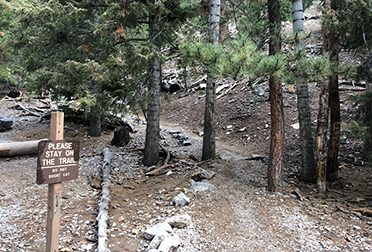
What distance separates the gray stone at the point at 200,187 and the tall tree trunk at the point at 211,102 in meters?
2.10

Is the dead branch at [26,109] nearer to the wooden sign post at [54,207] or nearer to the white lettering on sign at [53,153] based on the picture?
the wooden sign post at [54,207]

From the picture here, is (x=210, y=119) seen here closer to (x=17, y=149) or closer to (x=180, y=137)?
(x=180, y=137)

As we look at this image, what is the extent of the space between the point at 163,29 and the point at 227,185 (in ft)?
17.6

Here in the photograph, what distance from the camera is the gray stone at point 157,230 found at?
4215 millimetres

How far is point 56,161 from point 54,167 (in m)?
0.08

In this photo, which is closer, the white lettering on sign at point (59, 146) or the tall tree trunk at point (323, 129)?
the white lettering on sign at point (59, 146)

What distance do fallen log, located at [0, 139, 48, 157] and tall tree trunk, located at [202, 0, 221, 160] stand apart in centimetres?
612

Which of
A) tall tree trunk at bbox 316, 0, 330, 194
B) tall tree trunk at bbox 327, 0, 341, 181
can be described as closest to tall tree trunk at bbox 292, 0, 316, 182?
tall tree trunk at bbox 327, 0, 341, 181

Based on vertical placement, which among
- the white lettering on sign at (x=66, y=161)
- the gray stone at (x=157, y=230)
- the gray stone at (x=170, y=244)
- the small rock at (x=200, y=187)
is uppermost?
the white lettering on sign at (x=66, y=161)

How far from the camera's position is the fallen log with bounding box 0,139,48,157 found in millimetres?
8086

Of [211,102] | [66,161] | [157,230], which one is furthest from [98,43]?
[157,230]

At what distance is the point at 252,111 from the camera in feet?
45.2

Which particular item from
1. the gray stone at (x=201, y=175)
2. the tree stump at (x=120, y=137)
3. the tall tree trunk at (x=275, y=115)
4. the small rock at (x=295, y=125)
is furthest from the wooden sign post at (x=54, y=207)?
the small rock at (x=295, y=125)

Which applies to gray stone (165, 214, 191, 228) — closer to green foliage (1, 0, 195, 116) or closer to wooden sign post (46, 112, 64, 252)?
wooden sign post (46, 112, 64, 252)
